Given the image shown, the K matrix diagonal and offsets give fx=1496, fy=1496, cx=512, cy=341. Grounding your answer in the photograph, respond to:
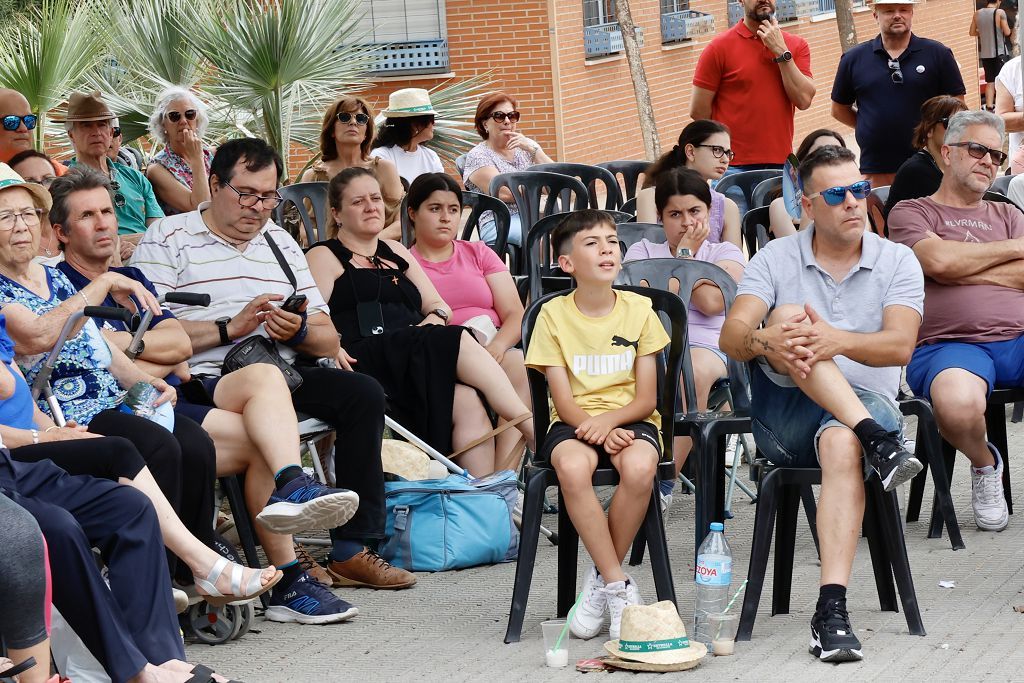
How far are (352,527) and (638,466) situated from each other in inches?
48.8

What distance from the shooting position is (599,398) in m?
5.02

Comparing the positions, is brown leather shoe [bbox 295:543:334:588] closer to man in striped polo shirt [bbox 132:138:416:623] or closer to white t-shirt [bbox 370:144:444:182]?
man in striped polo shirt [bbox 132:138:416:623]

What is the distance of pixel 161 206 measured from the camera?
320 inches

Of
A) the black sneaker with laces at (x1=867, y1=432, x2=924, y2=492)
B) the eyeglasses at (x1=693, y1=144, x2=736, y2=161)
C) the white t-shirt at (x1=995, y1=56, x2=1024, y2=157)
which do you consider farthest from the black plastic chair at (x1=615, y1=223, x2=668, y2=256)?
the white t-shirt at (x1=995, y1=56, x2=1024, y2=157)

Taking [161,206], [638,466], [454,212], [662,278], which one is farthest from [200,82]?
[638,466]

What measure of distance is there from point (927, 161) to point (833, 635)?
2.92 meters

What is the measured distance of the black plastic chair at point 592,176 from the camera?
9.28 meters

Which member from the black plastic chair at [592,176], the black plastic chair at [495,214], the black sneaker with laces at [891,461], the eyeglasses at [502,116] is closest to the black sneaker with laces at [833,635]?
the black sneaker with laces at [891,461]

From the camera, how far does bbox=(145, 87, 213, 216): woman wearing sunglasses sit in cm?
800

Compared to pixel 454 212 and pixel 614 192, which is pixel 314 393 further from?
pixel 614 192

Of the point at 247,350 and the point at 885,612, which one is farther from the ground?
the point at 247,350

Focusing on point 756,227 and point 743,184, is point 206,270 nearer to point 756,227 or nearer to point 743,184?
point 756,227

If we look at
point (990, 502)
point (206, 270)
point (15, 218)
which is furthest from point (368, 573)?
point (990, 502)

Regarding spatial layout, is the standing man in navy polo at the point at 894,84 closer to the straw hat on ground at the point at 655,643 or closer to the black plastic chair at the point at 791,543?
the black plastic chair at the point at 791,543
